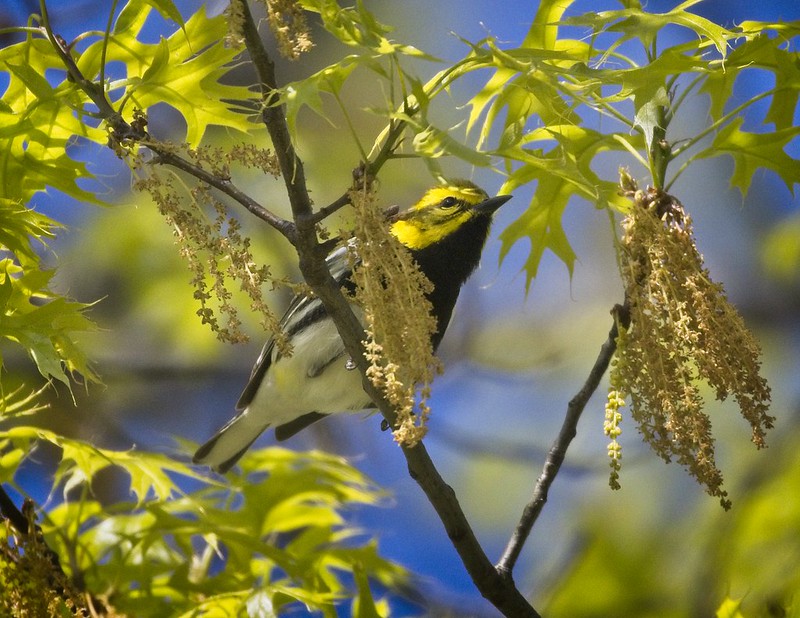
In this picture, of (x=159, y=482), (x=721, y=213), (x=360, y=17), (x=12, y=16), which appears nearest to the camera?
(x=360, y=17)

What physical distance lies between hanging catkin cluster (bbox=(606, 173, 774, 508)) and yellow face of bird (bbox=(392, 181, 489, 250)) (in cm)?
98

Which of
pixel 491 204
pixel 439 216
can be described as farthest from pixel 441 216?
pixel 491 204

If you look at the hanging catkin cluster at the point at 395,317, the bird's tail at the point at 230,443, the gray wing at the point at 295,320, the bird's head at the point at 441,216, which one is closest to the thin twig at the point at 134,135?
the hanging catkin cluster at the point at 395,317

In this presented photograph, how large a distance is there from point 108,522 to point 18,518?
369 mm

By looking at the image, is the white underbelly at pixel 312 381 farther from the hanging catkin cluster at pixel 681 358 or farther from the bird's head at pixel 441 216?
the hanging catkin cluster at pixel 681 358

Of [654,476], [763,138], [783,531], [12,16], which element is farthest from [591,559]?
[12,16]

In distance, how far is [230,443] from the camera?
2.55 metres

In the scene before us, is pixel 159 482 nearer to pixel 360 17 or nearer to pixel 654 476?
pixel 360 17

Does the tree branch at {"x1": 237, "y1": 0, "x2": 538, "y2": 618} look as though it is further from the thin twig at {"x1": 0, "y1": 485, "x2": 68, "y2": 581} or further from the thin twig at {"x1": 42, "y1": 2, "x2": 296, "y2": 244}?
the thin twig at {"x1": 0, "y1": 485, "x2": 68, "y2": 581}

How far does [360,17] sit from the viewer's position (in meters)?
1.04

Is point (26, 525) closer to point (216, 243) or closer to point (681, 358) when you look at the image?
point (216, 243)

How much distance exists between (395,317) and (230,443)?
1680mm

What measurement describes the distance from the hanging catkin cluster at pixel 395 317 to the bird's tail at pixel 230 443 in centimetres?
152

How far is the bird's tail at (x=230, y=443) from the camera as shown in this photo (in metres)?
2.52
